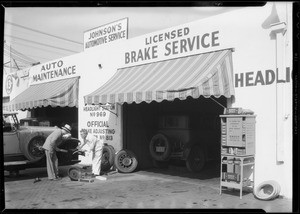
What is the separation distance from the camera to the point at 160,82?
8.95 meters

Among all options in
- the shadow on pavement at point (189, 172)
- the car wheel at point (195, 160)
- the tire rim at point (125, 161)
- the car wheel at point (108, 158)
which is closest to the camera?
the shadow on pavement at point (189, 172)

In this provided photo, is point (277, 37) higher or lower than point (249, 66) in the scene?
higher

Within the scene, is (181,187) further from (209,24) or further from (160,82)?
(209,24)

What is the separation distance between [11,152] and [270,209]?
23.4ft

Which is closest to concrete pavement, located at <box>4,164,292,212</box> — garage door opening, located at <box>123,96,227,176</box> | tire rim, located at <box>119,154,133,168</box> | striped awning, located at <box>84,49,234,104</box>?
tire rim, located at <box>119,154,133,168</box>

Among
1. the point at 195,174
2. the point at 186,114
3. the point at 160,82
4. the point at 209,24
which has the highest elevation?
the point at 209,24

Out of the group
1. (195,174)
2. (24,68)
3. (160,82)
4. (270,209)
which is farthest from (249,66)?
(24,68)

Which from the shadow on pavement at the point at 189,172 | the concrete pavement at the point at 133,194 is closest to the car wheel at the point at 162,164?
the shadow on pavement at the point at 189,172

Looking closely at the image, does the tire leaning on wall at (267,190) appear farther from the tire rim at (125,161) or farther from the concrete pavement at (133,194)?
the tire rim at (125,161)

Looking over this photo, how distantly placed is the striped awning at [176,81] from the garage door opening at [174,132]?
6.47 ft

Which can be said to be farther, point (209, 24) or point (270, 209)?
point (209, 24)

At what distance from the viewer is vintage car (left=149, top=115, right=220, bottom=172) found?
1086 cm

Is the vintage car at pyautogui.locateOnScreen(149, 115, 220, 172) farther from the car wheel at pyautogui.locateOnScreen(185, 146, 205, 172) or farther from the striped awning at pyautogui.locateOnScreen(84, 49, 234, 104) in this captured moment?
the striped awning at pyautogui.locateOnScreen(84, 49, 234, 104)

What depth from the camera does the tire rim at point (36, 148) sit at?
1005cm
